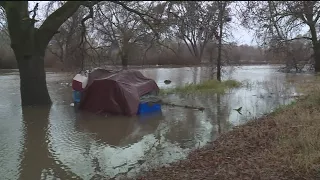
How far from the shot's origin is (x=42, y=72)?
47.8ft

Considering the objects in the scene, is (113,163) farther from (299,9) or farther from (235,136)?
(299,9)

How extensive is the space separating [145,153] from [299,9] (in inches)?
179

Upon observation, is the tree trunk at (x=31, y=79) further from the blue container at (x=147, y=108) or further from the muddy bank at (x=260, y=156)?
the muddy bank at (x=260, y=156)

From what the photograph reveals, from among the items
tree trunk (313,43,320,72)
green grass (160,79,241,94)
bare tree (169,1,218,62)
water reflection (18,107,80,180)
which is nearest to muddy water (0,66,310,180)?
water reflection (18,107,80,180)

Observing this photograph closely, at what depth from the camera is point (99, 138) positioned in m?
9.57

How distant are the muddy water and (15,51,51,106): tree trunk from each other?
663mm

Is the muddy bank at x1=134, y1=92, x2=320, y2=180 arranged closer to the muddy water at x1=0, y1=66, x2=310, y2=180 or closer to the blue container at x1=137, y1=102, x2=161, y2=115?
the muddy water at x1=0, y1=66, x2=310, y2=180

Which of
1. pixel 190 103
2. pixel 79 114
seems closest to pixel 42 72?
pixel 79 114

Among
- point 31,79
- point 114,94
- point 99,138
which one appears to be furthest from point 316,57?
point 99,138

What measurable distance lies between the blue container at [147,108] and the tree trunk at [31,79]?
14.3 ft

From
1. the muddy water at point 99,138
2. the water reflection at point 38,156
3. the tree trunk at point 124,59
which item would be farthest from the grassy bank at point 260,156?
the tree trunk at point 124,59

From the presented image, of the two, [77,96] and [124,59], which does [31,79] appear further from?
[124,59]

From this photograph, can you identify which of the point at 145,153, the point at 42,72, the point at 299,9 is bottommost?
the point at 145,153

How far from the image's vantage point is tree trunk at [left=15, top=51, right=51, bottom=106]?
1409 cm
